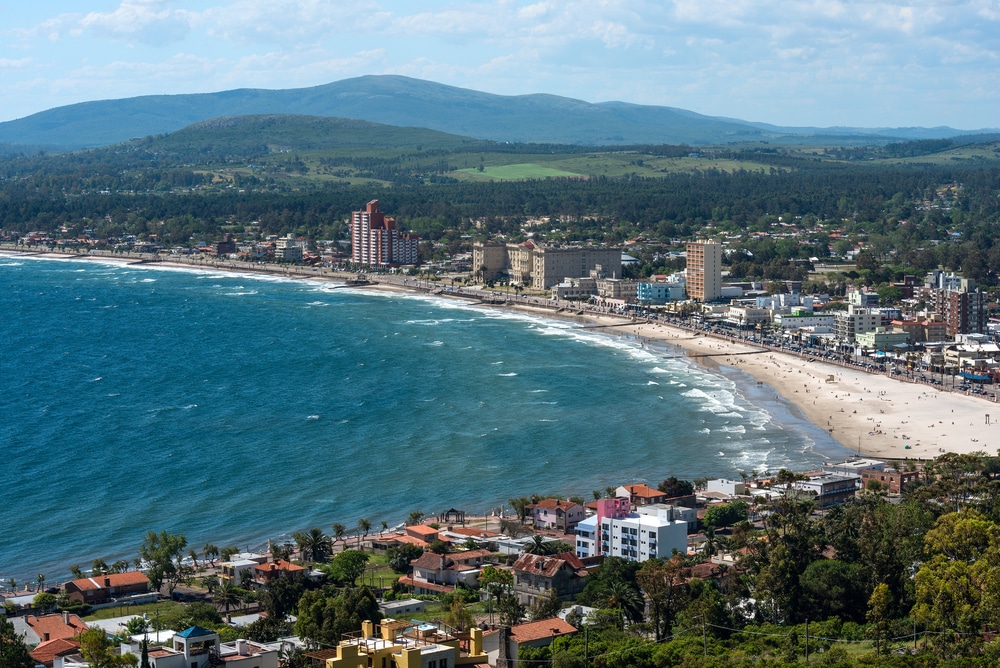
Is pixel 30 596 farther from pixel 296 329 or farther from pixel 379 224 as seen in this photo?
pixel 379 224

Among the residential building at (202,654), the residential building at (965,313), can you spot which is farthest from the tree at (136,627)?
the residential building at (965,313)

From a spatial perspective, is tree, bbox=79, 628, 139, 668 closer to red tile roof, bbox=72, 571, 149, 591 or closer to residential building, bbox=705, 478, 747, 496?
red tile roof, bbox=72, 571, 149, 591

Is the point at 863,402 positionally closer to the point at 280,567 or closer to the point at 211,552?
the point at 211,552

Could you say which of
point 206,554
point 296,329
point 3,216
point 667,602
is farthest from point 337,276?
point 667,602

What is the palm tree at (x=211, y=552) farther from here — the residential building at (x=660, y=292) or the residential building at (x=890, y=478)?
the residential building at (x=660, y=292)

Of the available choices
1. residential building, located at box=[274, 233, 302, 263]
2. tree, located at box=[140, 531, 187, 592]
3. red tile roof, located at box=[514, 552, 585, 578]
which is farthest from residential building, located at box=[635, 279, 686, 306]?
red tile roof, located at box=[514, 552, 585, 578]
